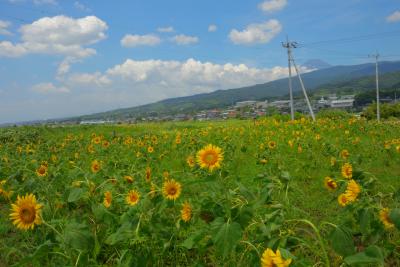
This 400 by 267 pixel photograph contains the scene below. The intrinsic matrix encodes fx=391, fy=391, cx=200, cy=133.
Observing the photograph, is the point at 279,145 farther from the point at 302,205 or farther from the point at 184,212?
the point at 184,212

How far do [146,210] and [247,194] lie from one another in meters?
0.77

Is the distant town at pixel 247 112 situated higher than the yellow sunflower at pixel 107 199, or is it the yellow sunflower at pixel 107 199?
the yellow sunflower at pixel 107 199

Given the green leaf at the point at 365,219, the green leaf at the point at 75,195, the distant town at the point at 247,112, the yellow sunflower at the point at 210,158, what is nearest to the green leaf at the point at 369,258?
the green leaf at the point at 365,219

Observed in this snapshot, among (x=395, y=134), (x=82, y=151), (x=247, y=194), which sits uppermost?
(x=247, y=194)

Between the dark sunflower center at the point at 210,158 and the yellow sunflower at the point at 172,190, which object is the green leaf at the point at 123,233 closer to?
the yellow sunflower at the point at 172,190

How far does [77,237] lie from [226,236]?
88 cm

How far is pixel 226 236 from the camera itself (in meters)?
1.92

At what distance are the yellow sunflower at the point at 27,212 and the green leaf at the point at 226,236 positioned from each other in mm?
1096

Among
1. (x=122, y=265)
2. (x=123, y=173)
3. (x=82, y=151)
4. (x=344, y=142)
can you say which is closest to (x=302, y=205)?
(x=123, y=173)

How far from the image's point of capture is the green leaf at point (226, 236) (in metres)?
1.91

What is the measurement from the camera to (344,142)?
9039 mm

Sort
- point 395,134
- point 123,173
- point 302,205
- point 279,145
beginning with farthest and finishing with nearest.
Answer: point 395,134
point 279,145
point 302,205
point 123,173

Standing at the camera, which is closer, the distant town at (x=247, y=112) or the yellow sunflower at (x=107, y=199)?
the yellow sunflower at (x=107, y=199)

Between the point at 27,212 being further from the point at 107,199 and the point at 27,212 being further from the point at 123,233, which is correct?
the point at 107,199
